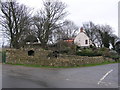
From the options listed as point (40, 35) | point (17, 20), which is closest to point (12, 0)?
point (17, 20)

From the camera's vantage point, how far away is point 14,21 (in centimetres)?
3425

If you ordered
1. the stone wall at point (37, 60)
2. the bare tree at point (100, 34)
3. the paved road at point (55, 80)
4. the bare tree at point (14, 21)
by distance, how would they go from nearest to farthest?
the paved road at point (55, 80) < the stone wall at point (37, 60) < the bare tree at point (14, 21) < the bare tree at point (100, 34)

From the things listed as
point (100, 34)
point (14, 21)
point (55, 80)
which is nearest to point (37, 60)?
point (55, 80)

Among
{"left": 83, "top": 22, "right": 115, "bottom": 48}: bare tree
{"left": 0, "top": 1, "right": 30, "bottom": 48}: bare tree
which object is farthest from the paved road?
{"left": 83, "top": 22, "right": 115, "bottom": 48}: bare tree

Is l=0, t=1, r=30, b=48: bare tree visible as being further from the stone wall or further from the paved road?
the paved road

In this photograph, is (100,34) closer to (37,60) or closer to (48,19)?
(48,19)

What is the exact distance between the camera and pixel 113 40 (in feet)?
241

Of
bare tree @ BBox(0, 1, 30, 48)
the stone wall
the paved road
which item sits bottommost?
the paved road

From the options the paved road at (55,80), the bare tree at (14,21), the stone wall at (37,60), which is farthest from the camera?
the bare tree at (14,21)

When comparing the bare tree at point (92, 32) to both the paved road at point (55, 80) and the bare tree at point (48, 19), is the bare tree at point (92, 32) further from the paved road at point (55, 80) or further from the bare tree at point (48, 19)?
the paved road at point (55, 80)

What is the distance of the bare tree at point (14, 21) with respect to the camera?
111 feet

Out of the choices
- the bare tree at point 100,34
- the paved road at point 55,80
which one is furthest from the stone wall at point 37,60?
the bare tree at point 100,34

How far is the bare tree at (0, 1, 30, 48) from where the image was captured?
3394cm

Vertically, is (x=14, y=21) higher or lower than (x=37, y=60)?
higher
